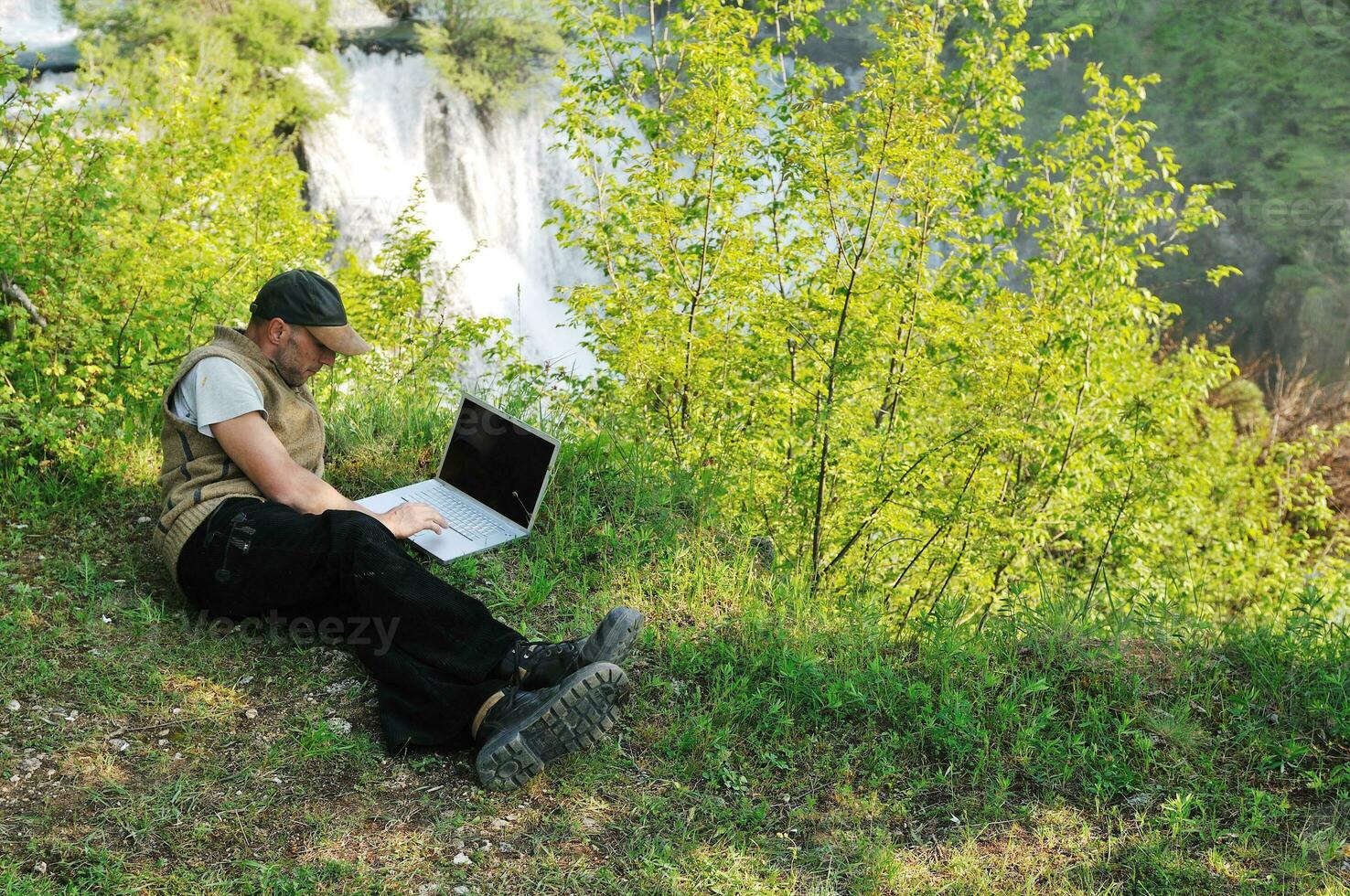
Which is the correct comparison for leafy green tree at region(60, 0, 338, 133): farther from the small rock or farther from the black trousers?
the small rock

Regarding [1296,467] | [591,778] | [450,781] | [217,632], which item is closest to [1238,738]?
[591,778]

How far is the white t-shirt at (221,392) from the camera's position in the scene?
12.2 feet

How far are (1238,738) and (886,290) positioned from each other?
3.03 metres

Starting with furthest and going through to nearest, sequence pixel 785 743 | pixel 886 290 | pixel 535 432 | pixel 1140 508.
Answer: pixel 1140 508 < pixel 886 290 < pixel 535 432 < pixel 785 743

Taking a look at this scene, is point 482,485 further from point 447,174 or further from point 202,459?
point 447,174

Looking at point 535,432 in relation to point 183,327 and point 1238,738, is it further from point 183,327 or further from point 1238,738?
point 1238,738

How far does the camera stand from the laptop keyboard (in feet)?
14.7

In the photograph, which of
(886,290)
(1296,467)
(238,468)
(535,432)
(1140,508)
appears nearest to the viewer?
(238,468)

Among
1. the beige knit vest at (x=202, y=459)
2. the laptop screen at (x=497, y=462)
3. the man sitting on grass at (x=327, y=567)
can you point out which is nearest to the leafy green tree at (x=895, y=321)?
the laptop screen at (x=497, y=462)

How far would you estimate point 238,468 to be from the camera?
3.89 meters

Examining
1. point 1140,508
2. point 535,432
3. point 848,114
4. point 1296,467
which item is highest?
point 848,114

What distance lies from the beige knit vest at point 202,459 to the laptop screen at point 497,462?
0.85 metres

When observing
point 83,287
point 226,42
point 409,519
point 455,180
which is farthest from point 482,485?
point 226,42

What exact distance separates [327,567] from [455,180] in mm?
15438
